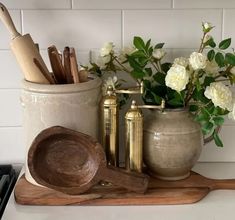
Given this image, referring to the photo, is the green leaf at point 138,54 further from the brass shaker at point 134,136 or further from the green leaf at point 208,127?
the green leaf at point 208,127

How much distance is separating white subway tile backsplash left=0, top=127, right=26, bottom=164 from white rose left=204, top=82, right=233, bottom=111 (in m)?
0.54

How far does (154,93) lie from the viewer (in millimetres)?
1025

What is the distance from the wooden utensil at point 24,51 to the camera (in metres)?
0.96

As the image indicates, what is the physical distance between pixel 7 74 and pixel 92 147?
1.21 feet

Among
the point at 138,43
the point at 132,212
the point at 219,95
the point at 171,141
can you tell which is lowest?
the point at 132,212

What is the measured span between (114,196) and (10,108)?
413mm

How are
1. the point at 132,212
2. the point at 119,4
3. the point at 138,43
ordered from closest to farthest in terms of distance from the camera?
the point at 132,212
the point at 138,43
the point at 119,4

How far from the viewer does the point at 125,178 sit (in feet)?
3.09

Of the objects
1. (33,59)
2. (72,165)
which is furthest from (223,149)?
(33,59)

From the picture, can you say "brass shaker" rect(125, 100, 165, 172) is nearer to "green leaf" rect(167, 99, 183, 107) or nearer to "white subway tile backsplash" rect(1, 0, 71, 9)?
"green leaf" rect(167, 99, 183, 107)

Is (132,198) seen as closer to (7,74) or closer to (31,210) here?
(31,210)

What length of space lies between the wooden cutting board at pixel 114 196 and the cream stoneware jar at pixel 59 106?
4.8 inches

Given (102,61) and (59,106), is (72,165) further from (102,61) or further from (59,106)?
(102,61)

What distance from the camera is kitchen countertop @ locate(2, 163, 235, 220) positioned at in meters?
0.90
